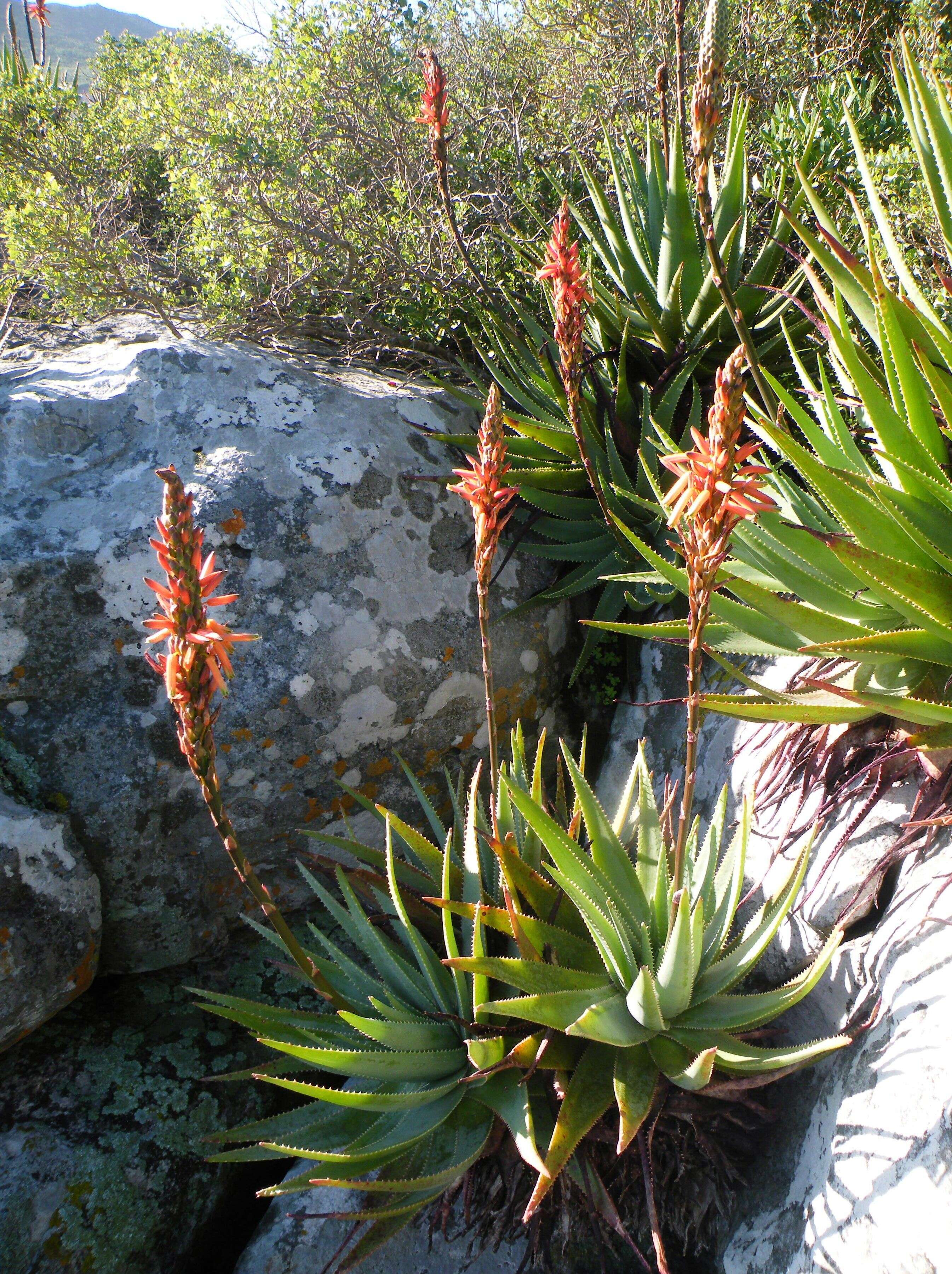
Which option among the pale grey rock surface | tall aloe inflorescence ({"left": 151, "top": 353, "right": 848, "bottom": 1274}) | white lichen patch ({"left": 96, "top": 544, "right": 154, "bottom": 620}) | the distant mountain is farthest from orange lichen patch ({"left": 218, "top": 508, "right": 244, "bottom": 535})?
the distant mountain

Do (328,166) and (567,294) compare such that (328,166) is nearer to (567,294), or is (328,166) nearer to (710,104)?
(567,294)

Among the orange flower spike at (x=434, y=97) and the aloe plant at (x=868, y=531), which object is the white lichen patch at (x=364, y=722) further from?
the orange flower spike at (x=434, y=97)

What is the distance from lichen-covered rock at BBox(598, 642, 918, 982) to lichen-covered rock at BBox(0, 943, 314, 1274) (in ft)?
4.81

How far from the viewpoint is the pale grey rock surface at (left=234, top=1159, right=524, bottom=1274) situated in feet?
6.61

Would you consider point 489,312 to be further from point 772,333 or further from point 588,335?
point 772,333

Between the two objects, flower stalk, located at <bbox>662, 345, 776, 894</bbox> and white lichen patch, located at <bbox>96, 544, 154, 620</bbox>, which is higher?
flower stalk, located at <bbox>662, 345, 776, 894</bbox>

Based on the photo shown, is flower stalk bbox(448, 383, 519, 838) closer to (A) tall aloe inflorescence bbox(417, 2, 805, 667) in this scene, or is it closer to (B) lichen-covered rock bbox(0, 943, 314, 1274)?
(A) tall aloe inflorescence bbox(417, 2, 805, 667)

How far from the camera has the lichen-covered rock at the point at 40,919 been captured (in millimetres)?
2215

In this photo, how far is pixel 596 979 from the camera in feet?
5.94

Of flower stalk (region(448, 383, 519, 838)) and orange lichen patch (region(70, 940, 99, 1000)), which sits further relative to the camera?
orange lichen patch (region(70, 940, 99, 1000))

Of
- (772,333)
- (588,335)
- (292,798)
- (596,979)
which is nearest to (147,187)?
(588,335)

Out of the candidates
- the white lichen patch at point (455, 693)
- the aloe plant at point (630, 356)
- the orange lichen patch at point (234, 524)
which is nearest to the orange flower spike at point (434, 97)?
the aloe plant at point (630, 356)

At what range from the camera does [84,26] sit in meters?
45.1

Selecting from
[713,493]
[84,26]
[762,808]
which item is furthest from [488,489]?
[84,26]
